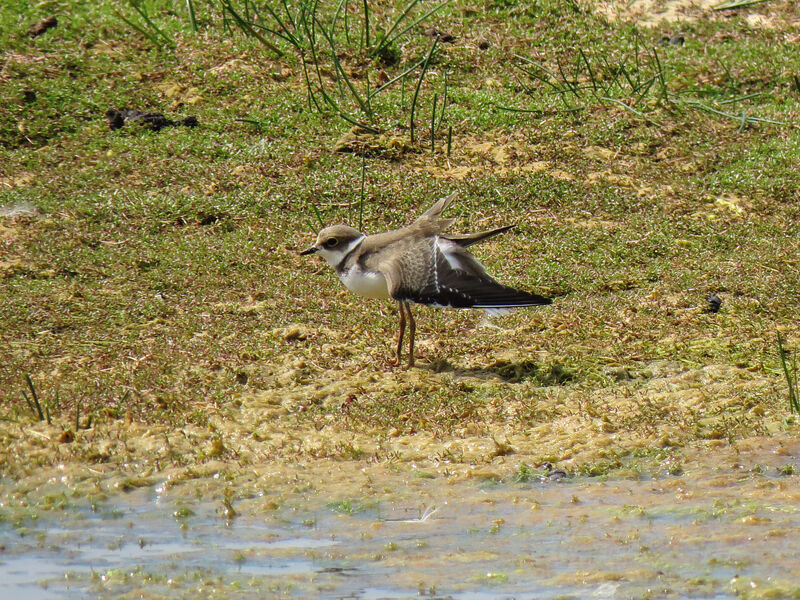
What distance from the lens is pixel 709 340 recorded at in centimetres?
727

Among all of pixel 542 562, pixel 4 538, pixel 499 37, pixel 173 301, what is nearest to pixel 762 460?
pixel 542 562

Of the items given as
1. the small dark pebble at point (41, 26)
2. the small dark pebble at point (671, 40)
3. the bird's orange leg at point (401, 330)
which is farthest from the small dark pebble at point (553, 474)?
the small dark pebble at point (41, 26)

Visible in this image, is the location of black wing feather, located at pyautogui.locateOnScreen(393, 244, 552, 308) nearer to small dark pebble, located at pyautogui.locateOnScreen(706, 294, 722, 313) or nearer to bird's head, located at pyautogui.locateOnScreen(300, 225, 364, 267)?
bird's head, located at pyautogui.locateOnScreen(300, 225, 364, 267)

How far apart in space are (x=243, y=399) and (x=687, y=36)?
23.5ft

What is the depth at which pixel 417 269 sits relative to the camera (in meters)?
7.04

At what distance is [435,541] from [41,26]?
8.50 m

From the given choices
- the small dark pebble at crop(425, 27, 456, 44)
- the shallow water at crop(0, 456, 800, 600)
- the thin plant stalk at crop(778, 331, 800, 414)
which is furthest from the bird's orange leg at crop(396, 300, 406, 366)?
the small dark pebble at crop(425, 27, 456, 44)

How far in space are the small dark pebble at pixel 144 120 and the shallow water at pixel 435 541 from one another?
539 centimetres

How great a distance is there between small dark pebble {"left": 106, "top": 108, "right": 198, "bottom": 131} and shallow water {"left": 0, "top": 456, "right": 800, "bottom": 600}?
17.7ft

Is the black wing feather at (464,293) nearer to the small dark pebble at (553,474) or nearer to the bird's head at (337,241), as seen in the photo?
the bird's head at (337,241)

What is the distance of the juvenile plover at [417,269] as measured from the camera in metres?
6.85

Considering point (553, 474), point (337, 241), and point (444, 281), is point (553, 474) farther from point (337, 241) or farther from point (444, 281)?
point (337, 241)

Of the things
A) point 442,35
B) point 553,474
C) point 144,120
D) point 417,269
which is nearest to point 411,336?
point 417,269

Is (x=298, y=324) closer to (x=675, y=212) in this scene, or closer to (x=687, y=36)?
(x=675, y=212)
